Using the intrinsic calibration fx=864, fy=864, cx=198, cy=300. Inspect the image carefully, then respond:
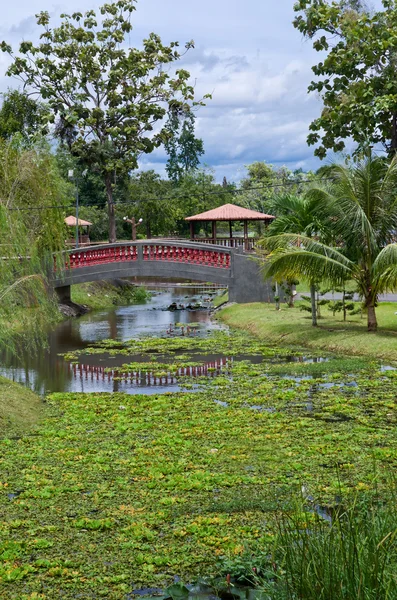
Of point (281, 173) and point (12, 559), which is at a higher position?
point (281, 173)

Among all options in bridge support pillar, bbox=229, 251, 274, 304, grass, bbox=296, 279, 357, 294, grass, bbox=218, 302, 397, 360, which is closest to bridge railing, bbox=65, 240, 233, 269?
bridge support pillar, bbox=229, 251, 274, 304

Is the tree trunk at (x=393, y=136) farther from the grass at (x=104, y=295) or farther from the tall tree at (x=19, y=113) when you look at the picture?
the tall tree at (x=19, y=113)

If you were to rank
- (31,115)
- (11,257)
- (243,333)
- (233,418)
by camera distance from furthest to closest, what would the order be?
(31,115), (243,333), (11,257), (233,418)

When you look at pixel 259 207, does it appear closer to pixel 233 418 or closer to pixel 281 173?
pixel 281 173

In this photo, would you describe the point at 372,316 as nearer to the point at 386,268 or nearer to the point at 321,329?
the point at 386,268

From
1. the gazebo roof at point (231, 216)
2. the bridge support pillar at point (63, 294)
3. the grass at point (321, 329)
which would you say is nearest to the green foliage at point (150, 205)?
the gazebo roof at point (231, 216)

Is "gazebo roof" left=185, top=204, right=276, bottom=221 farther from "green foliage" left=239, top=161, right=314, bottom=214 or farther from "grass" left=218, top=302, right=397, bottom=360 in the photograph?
"green foliage" left=239, top=161, right=314, bottom=214

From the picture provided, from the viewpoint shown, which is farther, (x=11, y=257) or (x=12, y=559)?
(x=11, y=257)

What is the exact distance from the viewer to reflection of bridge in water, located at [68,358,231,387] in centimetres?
1579

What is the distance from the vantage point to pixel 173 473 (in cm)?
914

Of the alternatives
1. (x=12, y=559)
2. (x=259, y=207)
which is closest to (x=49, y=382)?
(x=12, y=559)

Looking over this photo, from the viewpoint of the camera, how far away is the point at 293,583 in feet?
15.9

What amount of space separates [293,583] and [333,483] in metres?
3.74

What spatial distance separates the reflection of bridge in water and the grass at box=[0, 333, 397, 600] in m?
1.16
